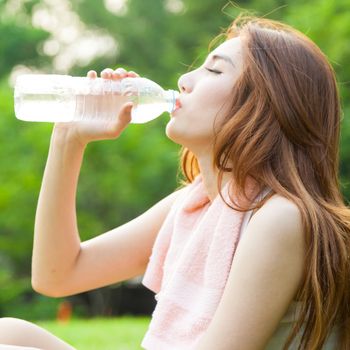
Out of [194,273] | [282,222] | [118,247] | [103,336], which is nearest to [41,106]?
[118,247]

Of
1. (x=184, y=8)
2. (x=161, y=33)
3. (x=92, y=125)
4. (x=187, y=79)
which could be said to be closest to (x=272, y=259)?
(x=187, y=79)

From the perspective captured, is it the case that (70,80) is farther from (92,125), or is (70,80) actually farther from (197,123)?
(197,123)

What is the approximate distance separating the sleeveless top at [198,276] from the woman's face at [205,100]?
0.53 ft

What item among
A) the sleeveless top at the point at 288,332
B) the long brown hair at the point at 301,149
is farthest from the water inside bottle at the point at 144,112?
the sleeveless top at the point at 288,332

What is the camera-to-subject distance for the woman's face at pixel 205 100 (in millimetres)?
2414

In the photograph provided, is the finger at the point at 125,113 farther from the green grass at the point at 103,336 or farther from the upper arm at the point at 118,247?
the green grass at the point at 103,336

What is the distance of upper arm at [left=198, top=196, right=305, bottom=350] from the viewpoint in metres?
2.17

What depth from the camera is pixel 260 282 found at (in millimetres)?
2186

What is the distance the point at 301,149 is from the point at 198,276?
0.44m

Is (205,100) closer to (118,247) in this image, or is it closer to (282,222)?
(282,222)

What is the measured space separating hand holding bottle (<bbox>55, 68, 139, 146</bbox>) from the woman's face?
0.56ft

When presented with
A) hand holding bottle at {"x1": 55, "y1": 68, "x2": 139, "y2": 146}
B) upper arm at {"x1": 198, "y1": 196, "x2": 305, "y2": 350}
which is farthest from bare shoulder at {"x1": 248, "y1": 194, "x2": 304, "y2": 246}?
hand holding bottle at {"x1": 55, "y1": 68, "x2": 139, "y2": 146}

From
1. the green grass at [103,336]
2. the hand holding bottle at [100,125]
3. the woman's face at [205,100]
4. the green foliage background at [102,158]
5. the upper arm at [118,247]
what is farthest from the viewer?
the green foliage background at [102,158]

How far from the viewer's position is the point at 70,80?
2.88 m
